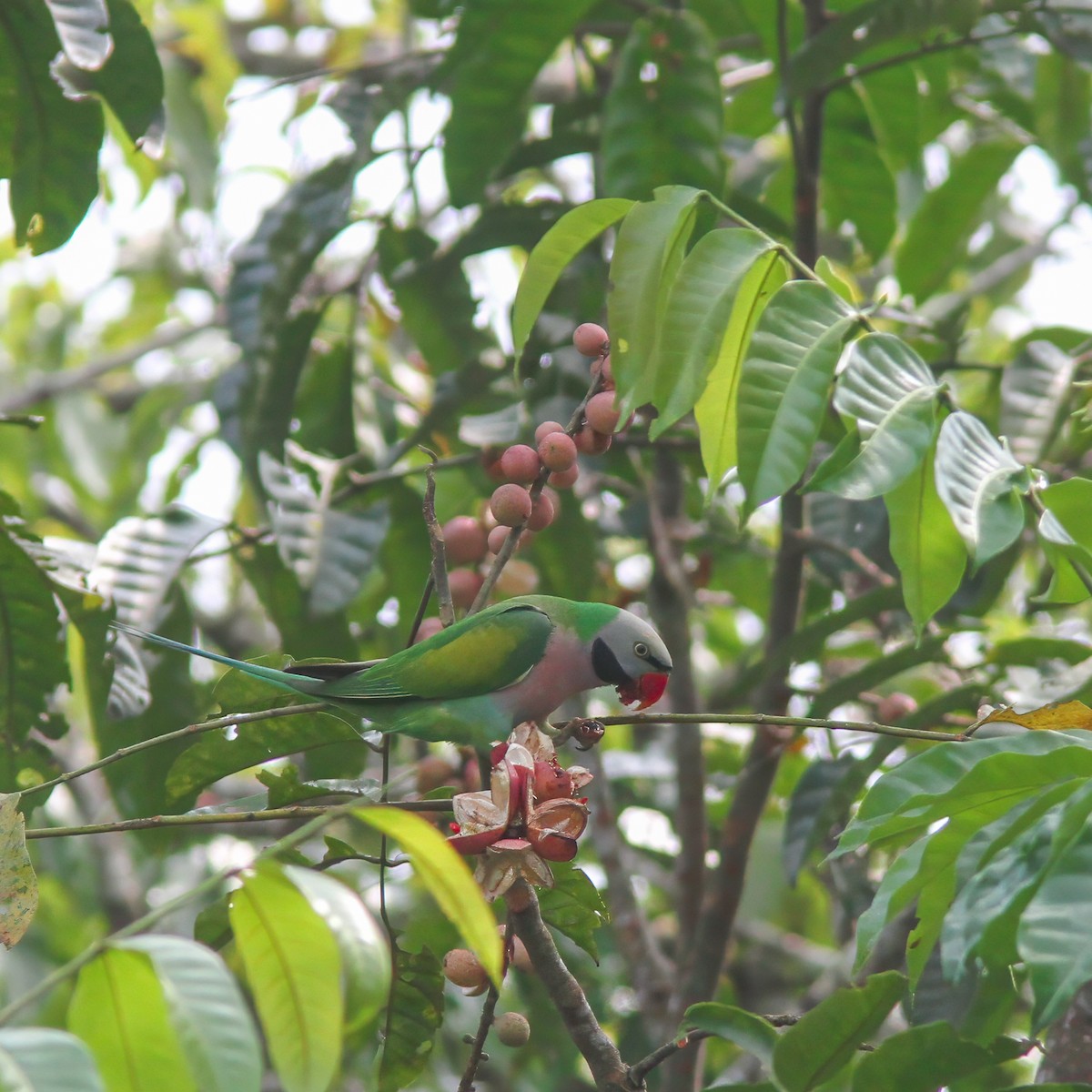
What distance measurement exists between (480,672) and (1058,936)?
1.17 meters

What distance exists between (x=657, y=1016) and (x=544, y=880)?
1.77 metres

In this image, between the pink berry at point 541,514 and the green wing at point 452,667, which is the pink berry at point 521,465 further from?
the green wing at point 452,667

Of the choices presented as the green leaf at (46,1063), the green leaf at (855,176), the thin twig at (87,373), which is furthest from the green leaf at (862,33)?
the thin twig at (87,373)

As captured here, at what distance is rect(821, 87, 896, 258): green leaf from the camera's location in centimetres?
325

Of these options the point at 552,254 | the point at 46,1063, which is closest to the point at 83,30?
the point at 552,254

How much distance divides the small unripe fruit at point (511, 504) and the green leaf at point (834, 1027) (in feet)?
2.89

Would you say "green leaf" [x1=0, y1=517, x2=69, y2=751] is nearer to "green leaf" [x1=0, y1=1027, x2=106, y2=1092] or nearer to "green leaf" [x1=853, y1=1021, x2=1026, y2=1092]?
"green leaf" [x1=0, y1=1027, x2=106, y2=1092]

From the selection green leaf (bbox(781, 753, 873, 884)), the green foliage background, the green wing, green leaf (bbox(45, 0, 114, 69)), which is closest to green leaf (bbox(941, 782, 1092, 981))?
the green foliage background

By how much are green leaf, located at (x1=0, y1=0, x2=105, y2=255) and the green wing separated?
977 millimetres

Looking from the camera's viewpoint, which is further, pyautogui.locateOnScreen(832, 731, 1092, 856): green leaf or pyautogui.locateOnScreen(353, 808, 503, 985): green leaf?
pyautogui.locateOnScreen(832, 731, 1092, 856): green leaf

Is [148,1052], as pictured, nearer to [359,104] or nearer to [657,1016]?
[657,1016]

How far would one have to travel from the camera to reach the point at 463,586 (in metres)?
2.71

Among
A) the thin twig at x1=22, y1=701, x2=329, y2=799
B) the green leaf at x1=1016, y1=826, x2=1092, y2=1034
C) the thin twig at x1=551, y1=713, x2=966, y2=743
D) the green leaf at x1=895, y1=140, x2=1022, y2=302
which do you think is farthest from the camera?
the green leaf at x1=895, y1=140, x2=1022, y2=302

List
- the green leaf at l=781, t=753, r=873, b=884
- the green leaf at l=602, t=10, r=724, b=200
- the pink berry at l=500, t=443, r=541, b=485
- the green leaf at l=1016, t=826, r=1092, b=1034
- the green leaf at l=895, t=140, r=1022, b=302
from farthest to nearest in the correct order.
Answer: the green leaf at l=895, t=140, r=1022, b=302 → the green leaf at l=781, t=753, r=873, b=884 → the green leaf at l=602, t=10, r=724, b=200 → the pink berry at l=500, t=443, r=541, b=485 → the green leaf at l=1016, t=826, r=1092, b=1034
